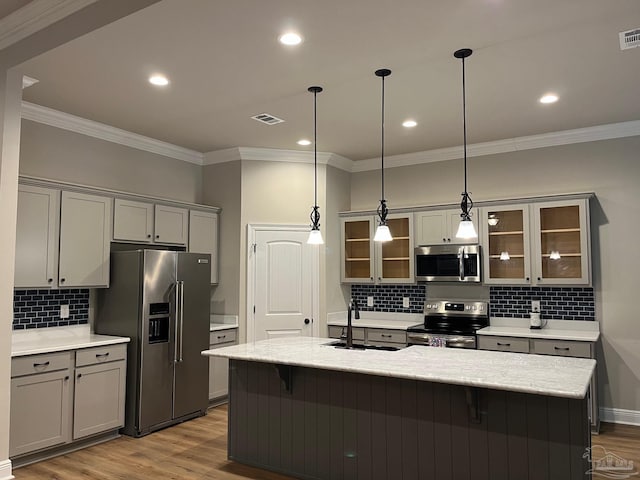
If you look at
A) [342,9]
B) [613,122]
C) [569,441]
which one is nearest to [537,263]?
[613,122]

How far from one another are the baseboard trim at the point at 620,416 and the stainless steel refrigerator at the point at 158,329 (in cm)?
389

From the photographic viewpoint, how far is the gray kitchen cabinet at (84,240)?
427cm

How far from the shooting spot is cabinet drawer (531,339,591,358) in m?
4.47

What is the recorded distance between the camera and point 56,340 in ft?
14.0

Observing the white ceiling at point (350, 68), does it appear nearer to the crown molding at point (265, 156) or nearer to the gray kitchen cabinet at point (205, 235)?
the crown molding at point (265, 156)

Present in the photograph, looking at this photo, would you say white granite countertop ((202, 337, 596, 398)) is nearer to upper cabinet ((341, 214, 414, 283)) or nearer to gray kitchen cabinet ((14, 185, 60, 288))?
gray kitchen cabinet ((14, 185, 60, 288))

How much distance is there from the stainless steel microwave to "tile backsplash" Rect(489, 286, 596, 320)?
389mm

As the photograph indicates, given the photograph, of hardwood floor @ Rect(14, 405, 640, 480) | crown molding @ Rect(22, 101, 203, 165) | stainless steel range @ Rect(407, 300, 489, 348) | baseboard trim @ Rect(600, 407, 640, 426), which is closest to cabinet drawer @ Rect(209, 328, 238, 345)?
hardwood floor @ Rect(14, 405, 640, 480)

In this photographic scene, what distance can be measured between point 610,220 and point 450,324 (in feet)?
6.16

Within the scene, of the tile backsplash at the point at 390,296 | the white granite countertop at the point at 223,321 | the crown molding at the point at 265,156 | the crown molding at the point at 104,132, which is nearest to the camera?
the crown molding at the point at 104,132

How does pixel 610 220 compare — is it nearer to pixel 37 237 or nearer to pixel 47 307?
pixel 37 237

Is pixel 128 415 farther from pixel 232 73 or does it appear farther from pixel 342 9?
pixel 342 9

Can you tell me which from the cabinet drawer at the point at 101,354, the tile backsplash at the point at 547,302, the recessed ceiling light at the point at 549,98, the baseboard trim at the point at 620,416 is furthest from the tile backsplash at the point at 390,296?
the cabinet drawer at the point at 101,354

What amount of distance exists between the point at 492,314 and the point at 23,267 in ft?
14.7
